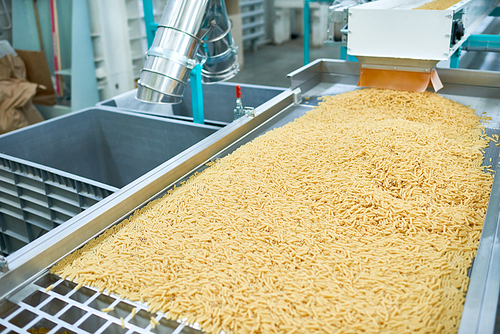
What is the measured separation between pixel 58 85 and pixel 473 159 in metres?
4.16

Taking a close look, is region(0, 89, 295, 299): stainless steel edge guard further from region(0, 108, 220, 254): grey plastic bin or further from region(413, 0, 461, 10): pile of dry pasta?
region(413, 0, 461, 10): pile of dry pasta

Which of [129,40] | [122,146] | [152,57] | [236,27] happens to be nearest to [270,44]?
[236,27]

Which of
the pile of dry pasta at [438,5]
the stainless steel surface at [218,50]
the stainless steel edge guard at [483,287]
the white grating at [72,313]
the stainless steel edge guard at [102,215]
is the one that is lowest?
the white grating at [72,313]

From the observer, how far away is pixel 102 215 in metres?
1.52

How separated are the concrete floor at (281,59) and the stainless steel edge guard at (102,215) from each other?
11.7ft

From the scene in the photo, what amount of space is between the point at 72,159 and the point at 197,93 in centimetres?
96

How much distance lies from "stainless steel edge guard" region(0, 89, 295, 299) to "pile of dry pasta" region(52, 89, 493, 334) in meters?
0.05

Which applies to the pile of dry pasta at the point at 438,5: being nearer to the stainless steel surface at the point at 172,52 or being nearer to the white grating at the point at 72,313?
the stainless steel surface at the point at 172,52

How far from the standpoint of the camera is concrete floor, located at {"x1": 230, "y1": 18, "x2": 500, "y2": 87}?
477 centimetres

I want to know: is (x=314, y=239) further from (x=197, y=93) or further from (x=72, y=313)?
(x=197, y=93)

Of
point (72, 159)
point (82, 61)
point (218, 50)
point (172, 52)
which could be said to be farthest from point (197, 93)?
point (82, 61)

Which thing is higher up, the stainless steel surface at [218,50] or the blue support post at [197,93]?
the stainless steel surface at [218,50]

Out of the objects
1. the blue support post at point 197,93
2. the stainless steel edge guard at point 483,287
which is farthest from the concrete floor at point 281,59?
the stainless steel edge guard at point 483,287

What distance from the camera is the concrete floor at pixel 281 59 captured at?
4.77 m
